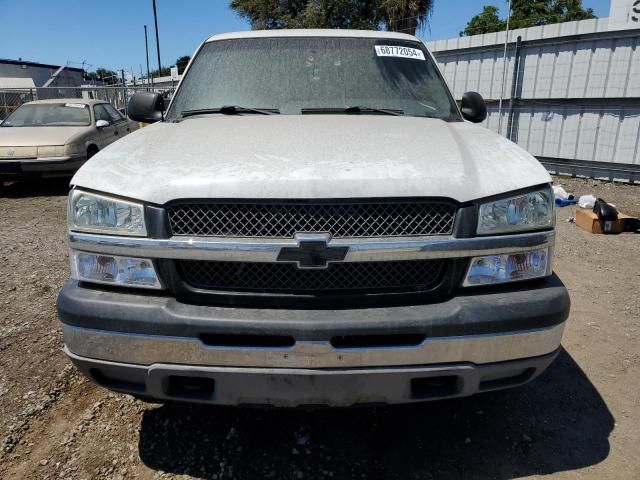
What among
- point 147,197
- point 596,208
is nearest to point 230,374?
point 147,197

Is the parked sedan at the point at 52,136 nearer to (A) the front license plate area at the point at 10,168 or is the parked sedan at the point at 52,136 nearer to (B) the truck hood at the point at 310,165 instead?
(A) the front license plate area at the point at 10,168

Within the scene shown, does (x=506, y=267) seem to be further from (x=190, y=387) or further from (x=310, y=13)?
(x=310, y=13)

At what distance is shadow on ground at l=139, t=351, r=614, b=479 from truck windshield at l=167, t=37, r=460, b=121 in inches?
69.1

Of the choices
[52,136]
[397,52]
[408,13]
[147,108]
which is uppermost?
[408,13]

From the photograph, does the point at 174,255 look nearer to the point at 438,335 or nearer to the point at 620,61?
the point at 438,335

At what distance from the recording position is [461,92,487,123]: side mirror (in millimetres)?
3338

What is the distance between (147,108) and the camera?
341 centimetres

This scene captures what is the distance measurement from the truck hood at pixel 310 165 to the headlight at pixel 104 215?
44 mm

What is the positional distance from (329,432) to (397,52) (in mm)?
2485

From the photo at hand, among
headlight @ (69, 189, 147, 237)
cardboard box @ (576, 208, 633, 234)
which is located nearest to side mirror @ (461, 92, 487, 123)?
headlight @ (69, 189, 147, 237)

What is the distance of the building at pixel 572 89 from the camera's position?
8531mm

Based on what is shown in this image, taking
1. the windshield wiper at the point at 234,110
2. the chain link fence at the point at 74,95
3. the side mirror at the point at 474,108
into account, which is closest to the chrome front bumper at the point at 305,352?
the windshield wiper at the point at 234,110

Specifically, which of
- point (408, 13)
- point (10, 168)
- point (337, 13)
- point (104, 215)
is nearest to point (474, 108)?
point (104, 215)

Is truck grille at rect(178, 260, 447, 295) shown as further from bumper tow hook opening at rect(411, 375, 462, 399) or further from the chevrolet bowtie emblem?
bumper tow hook opening at rect(411, 375, 462, 399)
